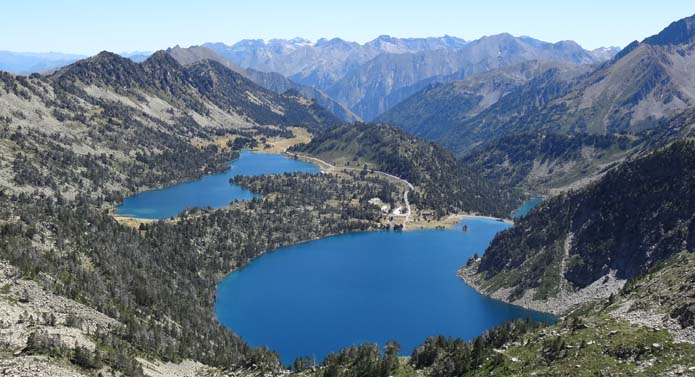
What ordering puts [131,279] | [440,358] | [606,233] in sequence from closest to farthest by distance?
[440,358] < [131,279] < [606,233]

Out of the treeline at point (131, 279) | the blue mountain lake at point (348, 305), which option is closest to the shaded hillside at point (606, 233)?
the blue mountain lake at point (348, 305)

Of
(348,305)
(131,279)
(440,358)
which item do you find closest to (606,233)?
(348,305)

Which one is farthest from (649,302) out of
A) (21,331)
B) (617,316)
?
(21,331)

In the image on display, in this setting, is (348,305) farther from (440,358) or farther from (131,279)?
(440,358)

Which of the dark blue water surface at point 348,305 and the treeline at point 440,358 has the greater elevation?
the treeline at point 440,358

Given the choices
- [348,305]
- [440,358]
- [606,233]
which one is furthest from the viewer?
[606,233]

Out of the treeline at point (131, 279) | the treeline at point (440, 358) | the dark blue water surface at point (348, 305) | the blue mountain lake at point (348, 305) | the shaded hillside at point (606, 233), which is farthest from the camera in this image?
the shaded hillside at point (606, 233)

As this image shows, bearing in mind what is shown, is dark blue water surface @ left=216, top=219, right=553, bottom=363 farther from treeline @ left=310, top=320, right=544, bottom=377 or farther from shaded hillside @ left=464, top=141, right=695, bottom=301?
treeline @ left=310, top=320, right=544, bottom=377

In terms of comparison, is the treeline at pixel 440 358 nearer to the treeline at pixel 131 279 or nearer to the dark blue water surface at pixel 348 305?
the treeline at pixel 131 279
